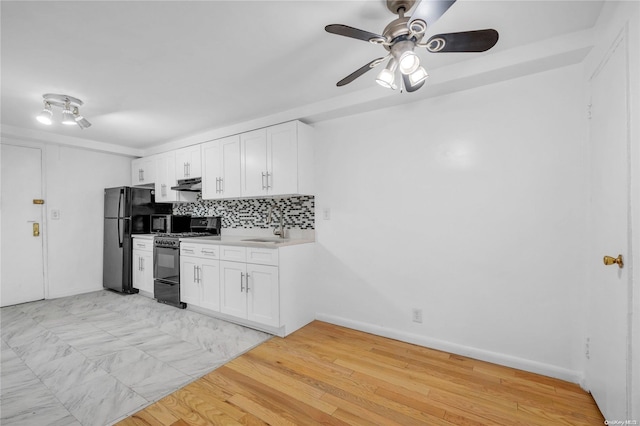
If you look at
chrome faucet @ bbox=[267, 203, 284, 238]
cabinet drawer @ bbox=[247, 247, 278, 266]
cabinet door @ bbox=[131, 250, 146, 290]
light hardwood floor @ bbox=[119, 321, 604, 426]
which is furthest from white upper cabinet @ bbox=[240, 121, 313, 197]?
cabinet door @ bbox=[131, 250, 146, 290]

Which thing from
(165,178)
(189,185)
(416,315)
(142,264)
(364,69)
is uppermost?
(364,69)

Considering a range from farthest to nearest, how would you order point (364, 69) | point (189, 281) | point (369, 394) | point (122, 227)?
point (122, 227)
point (189, 281)
point (369, 394)
point (364, 69)

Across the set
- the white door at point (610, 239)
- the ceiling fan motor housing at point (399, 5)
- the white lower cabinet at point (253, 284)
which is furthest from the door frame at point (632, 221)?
the white lower cabinet at point (253, 284)

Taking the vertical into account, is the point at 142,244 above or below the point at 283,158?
below

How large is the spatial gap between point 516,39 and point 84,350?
170 inches

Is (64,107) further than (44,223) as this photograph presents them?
No

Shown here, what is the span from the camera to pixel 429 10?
1214 mm

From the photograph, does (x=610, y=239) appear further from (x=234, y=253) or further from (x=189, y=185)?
(x=189, y=185)

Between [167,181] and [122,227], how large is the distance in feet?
3.30

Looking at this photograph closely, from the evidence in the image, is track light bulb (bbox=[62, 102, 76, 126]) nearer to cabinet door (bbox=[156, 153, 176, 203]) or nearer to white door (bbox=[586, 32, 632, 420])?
cabinet door (bbox=[156, 153, 176, 203])

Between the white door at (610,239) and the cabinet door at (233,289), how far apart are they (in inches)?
112

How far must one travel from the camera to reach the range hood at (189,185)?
4168 millimetres

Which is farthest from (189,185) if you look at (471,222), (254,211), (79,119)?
(471,222)

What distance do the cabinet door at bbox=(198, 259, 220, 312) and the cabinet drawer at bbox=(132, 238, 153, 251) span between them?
4.06 feet
